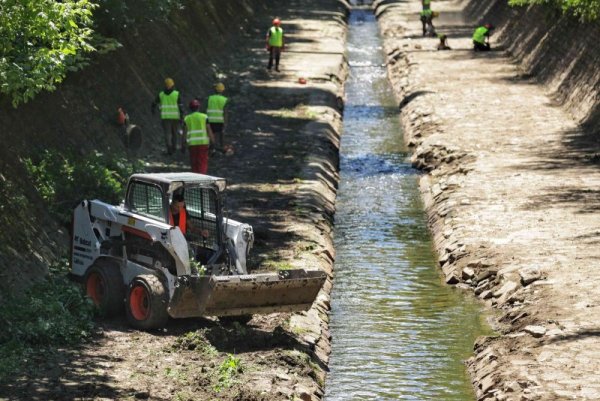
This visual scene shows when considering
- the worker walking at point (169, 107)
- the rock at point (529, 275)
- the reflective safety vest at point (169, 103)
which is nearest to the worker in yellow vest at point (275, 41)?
the worker walking at point (169, 107)

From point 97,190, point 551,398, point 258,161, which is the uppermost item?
point 258,161

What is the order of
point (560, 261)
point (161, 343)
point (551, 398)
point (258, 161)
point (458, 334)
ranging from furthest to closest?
point (258, 161)
point (560, 261)
point (458, 334)
point (161, 343)
point (551, 398)

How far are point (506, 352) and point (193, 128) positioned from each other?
38.5 ft

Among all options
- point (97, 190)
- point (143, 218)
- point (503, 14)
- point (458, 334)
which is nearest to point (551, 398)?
point (458, 334)

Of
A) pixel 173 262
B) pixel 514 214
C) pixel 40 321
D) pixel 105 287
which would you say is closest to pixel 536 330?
pixel 173 262

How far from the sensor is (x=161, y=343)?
66.2 ft

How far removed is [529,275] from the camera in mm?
24219

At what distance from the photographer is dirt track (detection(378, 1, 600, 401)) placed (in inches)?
784

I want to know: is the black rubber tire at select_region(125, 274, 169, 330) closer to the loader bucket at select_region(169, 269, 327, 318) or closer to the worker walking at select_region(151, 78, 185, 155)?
the loader bucket at select_region(169, 269, 327, 318)

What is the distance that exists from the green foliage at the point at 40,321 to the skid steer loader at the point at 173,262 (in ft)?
1.51

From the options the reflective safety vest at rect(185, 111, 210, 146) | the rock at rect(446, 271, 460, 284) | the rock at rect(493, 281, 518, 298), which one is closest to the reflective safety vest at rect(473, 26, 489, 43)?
the reflective safety vest at rect(185, 111, 210, 146)

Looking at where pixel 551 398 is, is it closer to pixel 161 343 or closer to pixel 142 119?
pixel 161 343

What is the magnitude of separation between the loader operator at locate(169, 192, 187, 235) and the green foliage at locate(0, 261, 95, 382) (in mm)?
1925

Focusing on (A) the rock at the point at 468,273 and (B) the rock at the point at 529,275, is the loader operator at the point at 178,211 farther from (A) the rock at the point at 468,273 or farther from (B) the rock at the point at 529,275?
(A) the rock at the point at 468,273
